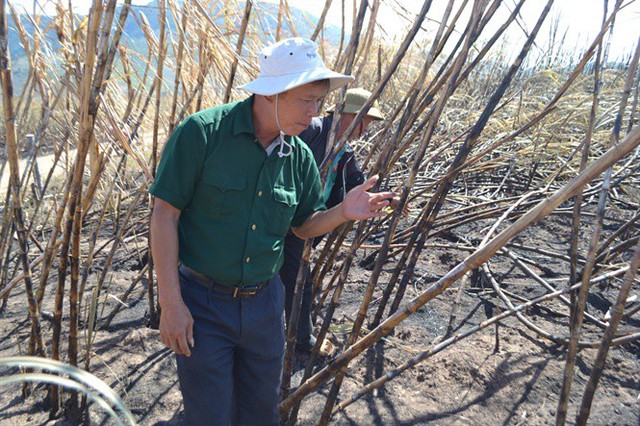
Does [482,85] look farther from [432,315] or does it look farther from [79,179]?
[79,179]

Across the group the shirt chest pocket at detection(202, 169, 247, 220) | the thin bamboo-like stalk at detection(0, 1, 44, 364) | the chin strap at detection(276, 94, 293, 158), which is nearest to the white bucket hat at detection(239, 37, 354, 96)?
the chin strap at detection(276, 94, 293, 158)

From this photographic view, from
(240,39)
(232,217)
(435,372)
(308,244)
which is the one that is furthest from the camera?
(435,372)

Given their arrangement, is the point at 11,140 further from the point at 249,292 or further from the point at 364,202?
the point at 364,202

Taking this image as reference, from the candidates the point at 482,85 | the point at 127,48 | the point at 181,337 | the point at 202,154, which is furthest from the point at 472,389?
the point at 482,85

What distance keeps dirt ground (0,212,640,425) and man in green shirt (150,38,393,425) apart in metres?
0.48

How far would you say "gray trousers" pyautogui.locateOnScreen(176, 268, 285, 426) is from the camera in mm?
1515

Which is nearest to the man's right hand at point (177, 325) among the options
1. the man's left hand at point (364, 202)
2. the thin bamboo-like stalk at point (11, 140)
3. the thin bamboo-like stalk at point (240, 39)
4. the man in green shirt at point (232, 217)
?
the man in green shirt at point (232, 217)

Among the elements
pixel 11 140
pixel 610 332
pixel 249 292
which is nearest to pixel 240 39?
pixel 11 140

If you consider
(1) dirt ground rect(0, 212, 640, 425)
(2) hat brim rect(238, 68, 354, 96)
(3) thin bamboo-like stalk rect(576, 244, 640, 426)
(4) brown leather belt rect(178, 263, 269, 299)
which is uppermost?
(2) hat brim rect(238, 68, 354, 96)

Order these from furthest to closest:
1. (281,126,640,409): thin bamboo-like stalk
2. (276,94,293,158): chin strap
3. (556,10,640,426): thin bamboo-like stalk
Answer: (276,94,293,158): chin strap, (556,10,640,426): thin bamboo-like stalk, (281,126,640,409): thin bamboo-like stalk

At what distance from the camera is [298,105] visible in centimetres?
144

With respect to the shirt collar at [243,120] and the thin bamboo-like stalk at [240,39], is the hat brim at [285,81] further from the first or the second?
the thin bamboo-like stalk at [240,39]

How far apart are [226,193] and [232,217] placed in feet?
0.24

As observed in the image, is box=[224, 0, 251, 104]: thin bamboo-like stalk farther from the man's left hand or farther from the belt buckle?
the belt buckle
